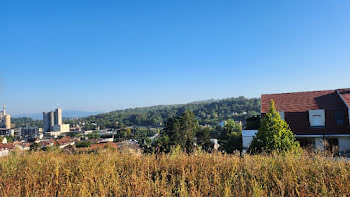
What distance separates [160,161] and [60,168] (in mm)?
1705

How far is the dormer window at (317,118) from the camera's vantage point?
13399 mm

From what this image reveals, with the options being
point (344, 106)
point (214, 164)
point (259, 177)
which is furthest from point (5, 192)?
point (344, 106)

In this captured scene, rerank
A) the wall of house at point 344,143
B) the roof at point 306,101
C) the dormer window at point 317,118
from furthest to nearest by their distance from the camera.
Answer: the roof at point 306,101, the dormer window at point 317,118, the wall of house at point 344,143

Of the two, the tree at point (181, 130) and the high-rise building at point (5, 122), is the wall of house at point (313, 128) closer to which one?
the tree at point (181, 130)

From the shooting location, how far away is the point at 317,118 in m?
13.5

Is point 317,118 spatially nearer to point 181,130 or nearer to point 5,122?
point 181,130

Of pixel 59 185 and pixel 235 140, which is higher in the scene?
pixel 59 185

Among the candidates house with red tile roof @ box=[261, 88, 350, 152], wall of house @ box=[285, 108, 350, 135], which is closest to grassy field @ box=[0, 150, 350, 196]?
house with red tile roof @ box=[261, 88, 350, 152]

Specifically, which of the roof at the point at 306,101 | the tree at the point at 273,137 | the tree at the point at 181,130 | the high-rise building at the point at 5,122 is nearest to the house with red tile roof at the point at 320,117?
the roof at the point at 306,101

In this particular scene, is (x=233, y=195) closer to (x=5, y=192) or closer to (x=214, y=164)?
(x=214, y=164)

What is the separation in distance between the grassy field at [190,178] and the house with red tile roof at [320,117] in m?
11.0

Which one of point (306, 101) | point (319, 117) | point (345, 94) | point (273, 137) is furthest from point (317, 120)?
point (273, 137)

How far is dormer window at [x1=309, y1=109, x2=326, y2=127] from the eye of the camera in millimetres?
13399

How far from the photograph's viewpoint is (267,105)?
50.7 ft
